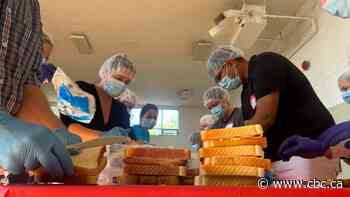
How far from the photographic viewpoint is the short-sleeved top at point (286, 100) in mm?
1278

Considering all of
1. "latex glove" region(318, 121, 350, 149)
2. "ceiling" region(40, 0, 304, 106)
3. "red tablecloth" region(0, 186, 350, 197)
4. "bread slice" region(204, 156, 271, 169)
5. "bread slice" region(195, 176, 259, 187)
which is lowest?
"red tablecloth" region(0, 186, 350, 197)

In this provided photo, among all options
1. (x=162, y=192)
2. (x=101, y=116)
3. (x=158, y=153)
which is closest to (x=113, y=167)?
(x=158, y=153)

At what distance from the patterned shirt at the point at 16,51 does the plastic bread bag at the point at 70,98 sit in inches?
4.8

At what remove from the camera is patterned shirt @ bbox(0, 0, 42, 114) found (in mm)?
821

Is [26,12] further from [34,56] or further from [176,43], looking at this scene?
[176,43]

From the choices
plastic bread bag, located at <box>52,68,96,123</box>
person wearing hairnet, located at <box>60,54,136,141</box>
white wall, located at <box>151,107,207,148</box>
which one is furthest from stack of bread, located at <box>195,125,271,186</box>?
white wall, located at <box>151,107,207,148</box>

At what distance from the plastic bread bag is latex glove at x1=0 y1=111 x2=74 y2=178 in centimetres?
50

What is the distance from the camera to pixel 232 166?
69 cm

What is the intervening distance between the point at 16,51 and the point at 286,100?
87cm

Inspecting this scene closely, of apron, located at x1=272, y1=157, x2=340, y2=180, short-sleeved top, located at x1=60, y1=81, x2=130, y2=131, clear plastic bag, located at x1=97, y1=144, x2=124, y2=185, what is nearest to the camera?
clear plastic bag, located at x1=97, y1=144, x2=124, y2=185

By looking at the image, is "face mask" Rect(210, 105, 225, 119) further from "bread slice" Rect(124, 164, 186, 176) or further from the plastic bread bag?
"bread slice" Rect(124, 164, 186, 176)

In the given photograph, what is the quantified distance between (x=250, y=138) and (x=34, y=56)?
1.72ft

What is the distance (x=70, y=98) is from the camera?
108cm

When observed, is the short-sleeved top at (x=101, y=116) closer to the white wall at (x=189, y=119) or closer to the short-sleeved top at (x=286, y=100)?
the short-sleeved top at (x=286, y=100)
